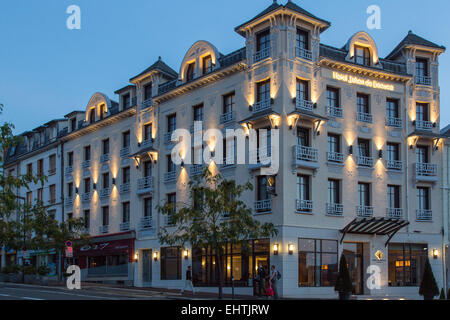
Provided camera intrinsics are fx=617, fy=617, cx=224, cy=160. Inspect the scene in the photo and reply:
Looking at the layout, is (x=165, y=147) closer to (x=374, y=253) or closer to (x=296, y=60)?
(x=296, y=60)

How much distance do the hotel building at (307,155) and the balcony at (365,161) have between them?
0.29 feet

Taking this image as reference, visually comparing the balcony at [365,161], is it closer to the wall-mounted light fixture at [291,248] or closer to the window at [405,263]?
the window at [405,263]

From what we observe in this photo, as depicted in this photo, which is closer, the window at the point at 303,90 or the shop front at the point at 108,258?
the window at the point at 303,90

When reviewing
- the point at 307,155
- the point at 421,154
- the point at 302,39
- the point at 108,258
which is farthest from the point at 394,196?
the point at 108,258

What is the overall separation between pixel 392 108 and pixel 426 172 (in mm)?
4421

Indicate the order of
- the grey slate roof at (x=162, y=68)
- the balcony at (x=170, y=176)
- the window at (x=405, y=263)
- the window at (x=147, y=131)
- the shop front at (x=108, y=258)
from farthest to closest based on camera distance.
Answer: the shop front at (x=108, y=258) < the window at (x=147, y=131) < the grey slate roof at (x=162, y=68) < the balcony at (x=170, y=176) < the window at (x=405, y=263)

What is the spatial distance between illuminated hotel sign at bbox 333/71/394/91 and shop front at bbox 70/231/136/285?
18155mm

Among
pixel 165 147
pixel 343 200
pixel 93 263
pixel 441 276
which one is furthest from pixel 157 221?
pixel 441 276

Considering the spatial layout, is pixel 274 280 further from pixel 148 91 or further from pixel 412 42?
pixel 148 91

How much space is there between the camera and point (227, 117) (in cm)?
3625

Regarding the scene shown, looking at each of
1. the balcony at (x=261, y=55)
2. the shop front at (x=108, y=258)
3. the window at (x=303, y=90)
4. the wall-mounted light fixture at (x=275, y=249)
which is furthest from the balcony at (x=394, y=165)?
the shop front at (x=108, y=258)

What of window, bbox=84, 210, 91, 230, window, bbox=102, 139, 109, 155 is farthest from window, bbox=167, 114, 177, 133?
window, bbox=84, 210, 91, 230

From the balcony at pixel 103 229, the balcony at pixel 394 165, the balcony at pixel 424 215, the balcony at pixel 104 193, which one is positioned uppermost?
the balcony at pixel 394 165

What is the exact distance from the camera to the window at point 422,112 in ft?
126
